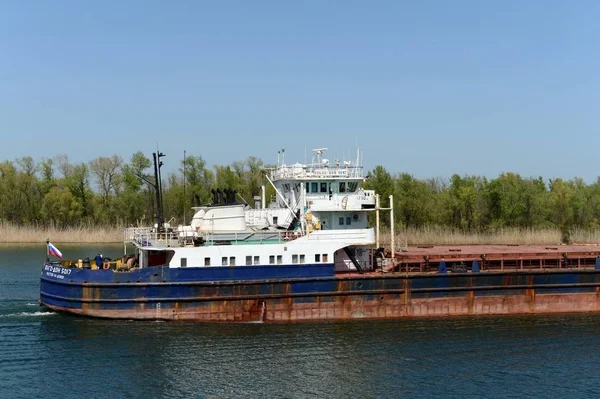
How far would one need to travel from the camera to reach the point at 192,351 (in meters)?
24.2

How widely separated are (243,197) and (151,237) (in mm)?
48068

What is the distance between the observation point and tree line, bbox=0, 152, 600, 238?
2756 inches

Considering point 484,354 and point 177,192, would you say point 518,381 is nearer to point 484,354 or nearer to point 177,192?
point 484,354

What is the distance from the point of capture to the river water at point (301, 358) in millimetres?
20859

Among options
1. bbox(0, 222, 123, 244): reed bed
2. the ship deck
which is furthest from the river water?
bbox(0, 222, 123, 244): reed bed

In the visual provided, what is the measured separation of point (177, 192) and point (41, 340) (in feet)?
172

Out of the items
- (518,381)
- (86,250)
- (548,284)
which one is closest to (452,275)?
(548,284)

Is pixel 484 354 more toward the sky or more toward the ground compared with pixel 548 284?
more toward the ground

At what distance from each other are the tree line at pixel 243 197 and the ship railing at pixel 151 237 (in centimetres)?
3710

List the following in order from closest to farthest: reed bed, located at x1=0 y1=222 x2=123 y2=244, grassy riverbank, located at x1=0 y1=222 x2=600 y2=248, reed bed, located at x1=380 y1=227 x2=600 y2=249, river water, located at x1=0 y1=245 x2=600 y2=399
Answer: river water, located at x1=0 y1=245 x2=600 y2=399 → reed bed, located at x1=380 y1=227 x2=600 y2=249 → grassy riverbank, located at x1=0 y1=222 x2=600 y2=248 → reed bed, located at x1=0 y1=222 x2=123 y2=244

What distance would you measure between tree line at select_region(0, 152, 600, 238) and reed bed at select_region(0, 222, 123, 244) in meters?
4.38

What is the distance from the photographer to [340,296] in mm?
28531

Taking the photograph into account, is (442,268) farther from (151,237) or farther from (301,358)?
(151,237)

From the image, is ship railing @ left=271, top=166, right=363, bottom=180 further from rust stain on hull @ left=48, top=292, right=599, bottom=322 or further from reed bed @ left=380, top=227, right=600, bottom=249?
reed bed @ left=380, top=227, right=600, bottom=249
